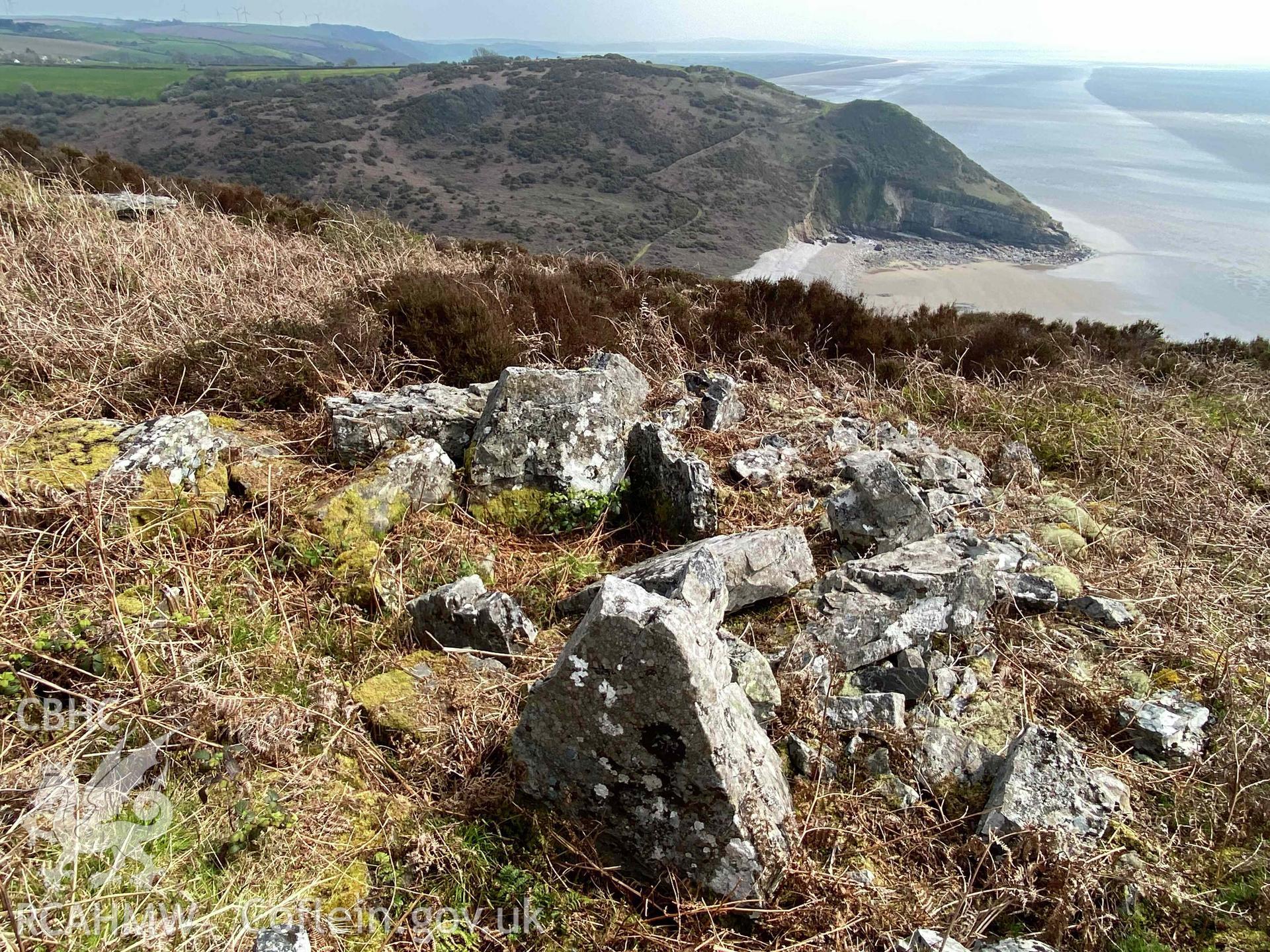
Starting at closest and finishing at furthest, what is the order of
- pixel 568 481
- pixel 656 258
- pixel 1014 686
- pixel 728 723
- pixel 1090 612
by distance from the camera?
pixel 728 723
pixel 1014 686
pixel 1090 612
pixel 568 481
pixel 656 258

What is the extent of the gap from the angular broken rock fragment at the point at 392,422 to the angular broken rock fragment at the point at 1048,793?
3.60 m

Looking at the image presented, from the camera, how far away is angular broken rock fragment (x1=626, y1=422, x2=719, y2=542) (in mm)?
4055

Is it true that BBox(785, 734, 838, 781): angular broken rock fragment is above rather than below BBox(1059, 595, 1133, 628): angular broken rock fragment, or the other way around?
below

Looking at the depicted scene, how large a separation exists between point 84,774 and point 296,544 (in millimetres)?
1419

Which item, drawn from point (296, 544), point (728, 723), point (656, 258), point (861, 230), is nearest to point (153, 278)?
point (296, 544)

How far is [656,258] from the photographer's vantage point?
5825cm

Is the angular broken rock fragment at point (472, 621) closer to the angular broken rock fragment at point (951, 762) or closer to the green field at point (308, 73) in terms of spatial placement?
the angular broken rock fragment at point (951, 762)

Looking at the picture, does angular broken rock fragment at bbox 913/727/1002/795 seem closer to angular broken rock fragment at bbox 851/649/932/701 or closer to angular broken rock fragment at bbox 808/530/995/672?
angular broken rock fragment at bbox 851/649/932/701

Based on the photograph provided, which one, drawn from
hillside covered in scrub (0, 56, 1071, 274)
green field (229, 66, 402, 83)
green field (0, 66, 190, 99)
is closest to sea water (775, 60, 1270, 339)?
hillside covered in scrub (0, 56, 1071, 274)

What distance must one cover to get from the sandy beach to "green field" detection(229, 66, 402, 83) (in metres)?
108

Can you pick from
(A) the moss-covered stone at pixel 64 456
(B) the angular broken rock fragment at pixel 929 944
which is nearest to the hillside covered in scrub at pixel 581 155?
(A) the moss-covered stone at pixel 64 456

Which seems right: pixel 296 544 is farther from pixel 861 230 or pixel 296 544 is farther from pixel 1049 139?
pixel 1049 139

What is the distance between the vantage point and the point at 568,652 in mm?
2299

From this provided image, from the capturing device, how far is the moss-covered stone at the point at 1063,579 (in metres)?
4.02
